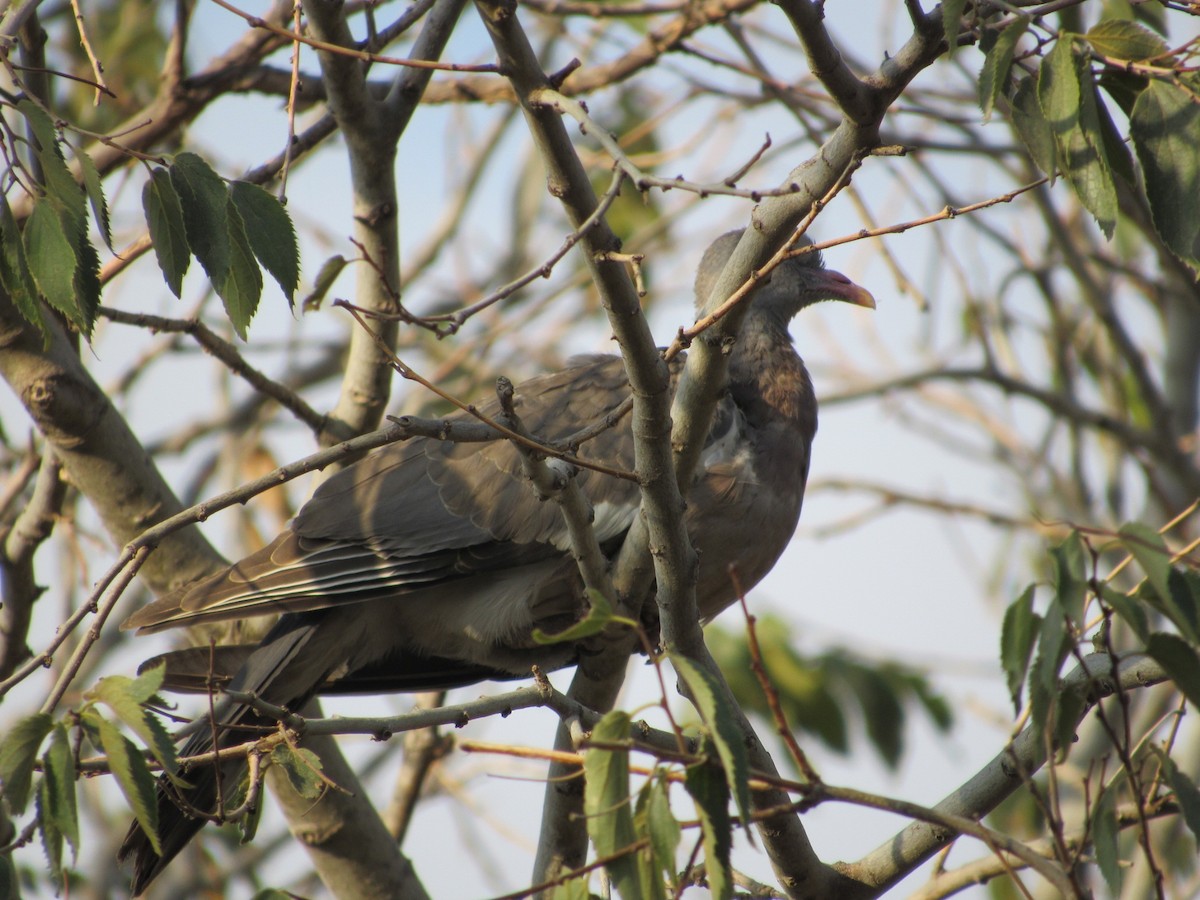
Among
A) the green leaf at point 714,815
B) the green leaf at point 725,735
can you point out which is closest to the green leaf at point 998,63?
the green leaf at point 725,735

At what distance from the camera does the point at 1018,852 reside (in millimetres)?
2146

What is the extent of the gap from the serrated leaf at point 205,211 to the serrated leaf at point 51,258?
26cm

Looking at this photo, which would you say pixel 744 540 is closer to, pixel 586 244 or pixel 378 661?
pixel 378 661

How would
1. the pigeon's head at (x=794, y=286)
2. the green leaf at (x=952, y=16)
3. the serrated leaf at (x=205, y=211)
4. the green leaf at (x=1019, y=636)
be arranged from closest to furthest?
1. the green leaf at (x=1019, y=636)
2. the green leaf at (x=952, y=16)
3. the serrated leaf at (x=205, y=211)
4. the pigeon's head at (x=794, y=286)

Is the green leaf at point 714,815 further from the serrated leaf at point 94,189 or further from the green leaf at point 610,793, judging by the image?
the serrated leaf at point 94,189

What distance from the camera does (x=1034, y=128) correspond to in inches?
93.6

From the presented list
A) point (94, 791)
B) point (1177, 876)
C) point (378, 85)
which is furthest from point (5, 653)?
point (1177, 876)

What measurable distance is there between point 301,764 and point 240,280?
98 centimetres

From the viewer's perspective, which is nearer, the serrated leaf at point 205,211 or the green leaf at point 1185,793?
the green leaf at point 1185,793

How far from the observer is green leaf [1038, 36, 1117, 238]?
2.27m

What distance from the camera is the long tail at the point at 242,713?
343 cm

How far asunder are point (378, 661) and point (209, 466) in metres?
3.11

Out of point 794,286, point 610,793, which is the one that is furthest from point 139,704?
point 794,286

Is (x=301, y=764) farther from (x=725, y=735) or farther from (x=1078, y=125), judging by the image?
(x=1078, y=125)
